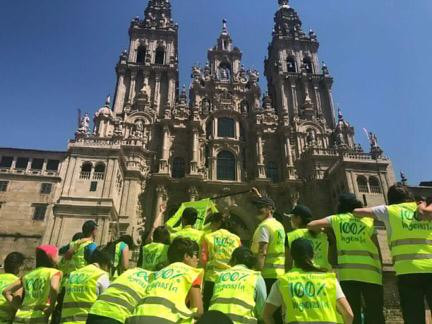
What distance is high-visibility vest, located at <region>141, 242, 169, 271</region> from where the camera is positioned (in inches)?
292

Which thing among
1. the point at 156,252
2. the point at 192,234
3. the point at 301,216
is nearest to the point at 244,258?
the point at 301,216

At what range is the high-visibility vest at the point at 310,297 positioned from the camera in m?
4.36

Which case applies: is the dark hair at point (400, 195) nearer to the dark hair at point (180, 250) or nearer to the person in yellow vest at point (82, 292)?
the dark hair at point (180, 250)

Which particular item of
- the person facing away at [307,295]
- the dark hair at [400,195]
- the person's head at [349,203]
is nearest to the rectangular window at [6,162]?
the person's head at [349,203]

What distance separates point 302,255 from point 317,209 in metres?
28.3

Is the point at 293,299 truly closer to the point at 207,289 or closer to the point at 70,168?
the point at 207,289

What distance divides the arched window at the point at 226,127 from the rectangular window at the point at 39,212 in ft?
61.0

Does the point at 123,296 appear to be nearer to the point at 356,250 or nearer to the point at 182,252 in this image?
the point at 182,252

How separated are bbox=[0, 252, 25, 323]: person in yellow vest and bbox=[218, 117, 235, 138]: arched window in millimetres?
30931

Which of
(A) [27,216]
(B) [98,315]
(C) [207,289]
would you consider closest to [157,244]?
(C) [207,289]

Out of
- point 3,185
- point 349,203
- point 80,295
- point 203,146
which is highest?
point 203,146

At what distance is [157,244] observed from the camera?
766 centimetres

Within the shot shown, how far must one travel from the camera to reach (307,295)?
447cm

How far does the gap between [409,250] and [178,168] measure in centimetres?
3090
